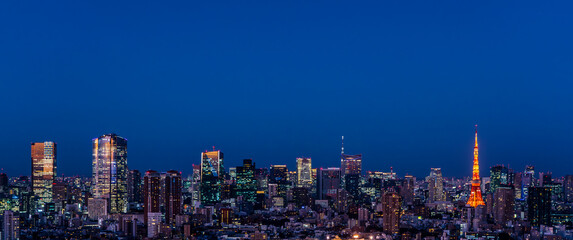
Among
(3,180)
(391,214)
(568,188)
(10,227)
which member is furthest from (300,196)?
(10,227)

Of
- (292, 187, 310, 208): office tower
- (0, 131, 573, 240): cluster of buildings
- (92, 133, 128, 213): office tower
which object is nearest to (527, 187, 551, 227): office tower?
(0, 131, 573, 240): cluster of buildings

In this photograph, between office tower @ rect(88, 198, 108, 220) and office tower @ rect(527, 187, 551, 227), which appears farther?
office tower @ rect(88, 198, 108, 220)

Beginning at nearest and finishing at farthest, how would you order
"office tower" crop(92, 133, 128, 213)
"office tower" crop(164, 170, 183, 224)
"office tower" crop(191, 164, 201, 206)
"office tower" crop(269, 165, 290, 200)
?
1. "office tower" crop(164, 170, 183, 224)
2. "office tower" crop(92, 133, 128, 213)
3. "office tower" crop(191, 164, 201, 206)
4. "office tower" crop(269, 165, 290, 200)

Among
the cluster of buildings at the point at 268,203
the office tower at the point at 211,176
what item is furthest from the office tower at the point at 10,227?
the office tower at the point at 211,176

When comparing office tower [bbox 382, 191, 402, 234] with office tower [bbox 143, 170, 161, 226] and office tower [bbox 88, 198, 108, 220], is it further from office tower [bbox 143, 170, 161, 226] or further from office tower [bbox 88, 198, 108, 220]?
A: office tower [bbox 88, 198, 108, 220]

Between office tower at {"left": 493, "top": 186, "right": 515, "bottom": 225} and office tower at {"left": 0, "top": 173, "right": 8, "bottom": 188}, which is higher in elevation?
office tower at {"left": 0, "top": 173, "right": 8, "bottom": 188}

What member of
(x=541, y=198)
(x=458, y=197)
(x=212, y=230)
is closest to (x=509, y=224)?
(x=541, y=198)

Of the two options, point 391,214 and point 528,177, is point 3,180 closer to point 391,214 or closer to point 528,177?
point 391,214
